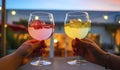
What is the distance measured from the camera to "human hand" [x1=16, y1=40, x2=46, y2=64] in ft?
4.47

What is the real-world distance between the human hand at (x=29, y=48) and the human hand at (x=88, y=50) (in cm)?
18

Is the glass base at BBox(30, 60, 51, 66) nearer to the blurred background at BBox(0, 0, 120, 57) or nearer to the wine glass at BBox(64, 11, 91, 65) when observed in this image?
the wine glass at BBox(64, 11, 91, 65)

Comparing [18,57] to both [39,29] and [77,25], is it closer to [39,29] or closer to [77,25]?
[39,29]

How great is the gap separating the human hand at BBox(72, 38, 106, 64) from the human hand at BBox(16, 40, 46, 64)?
179 mm

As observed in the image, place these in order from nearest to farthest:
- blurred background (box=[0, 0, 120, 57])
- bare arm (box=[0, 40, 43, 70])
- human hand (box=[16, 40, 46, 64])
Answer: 1. bare arm (box=[0, 40, 43, 70])
2. human hand (box=[16, 40, 46, 64])
3. blurred background (box=[0, 0, 120, 57])

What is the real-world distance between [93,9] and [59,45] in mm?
2087

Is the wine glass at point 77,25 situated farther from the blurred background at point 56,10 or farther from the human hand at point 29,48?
the blurred background at point 56,10

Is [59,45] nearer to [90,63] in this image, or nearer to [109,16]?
[109,16]

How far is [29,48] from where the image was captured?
4.60ft

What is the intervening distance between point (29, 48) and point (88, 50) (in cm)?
30

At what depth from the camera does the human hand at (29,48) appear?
1363mm

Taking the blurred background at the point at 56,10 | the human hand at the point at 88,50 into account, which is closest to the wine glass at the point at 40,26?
the human hand at the point at 88,50

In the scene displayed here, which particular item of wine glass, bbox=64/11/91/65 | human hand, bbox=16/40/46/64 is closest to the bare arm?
human hand, bbox=16/40/46/64

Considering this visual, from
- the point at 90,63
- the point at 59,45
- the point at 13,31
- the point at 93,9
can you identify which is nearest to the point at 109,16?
the point at 59,45
